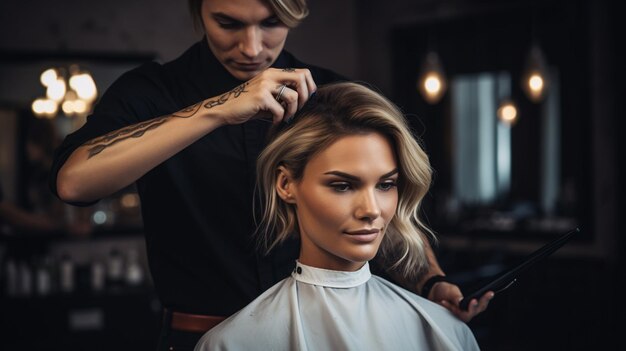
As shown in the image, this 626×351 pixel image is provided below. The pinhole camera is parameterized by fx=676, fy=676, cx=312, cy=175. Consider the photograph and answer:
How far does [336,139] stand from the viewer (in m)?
1.43

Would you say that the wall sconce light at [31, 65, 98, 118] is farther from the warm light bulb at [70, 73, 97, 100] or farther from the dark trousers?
the dark trousers

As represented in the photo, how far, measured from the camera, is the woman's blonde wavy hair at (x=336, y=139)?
1450 millimetres

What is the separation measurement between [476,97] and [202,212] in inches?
208

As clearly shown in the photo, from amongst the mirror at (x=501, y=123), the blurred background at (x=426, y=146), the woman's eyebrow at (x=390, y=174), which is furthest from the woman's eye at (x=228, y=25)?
the mirror at (x=501, y=123)

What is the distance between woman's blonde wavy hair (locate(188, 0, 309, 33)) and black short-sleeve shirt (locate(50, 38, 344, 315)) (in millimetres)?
170

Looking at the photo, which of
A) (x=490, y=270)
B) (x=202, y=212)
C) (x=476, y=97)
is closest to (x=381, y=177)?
(x=202, y=212)

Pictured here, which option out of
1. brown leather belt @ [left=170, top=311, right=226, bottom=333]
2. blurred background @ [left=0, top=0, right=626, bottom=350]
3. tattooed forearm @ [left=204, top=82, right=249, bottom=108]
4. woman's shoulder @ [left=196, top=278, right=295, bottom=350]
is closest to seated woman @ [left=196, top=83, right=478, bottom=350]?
woman's shoulder @ [left=196, top=278, right=295, bottom=350]

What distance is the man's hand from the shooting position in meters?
1.49

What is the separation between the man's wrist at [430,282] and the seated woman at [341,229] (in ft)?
0.18

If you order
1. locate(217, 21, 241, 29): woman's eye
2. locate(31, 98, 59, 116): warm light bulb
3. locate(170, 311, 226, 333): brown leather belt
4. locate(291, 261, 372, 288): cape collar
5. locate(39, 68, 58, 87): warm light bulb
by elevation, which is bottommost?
locate(170, 311, 226, 333): brown leather belt

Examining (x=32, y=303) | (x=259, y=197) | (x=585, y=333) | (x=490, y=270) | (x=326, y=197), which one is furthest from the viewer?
(x=585, y=333)

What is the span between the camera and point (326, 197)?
141 cm

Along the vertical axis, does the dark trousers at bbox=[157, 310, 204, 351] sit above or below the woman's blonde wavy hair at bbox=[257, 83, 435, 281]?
below

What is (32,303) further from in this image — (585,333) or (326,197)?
(585,333)
